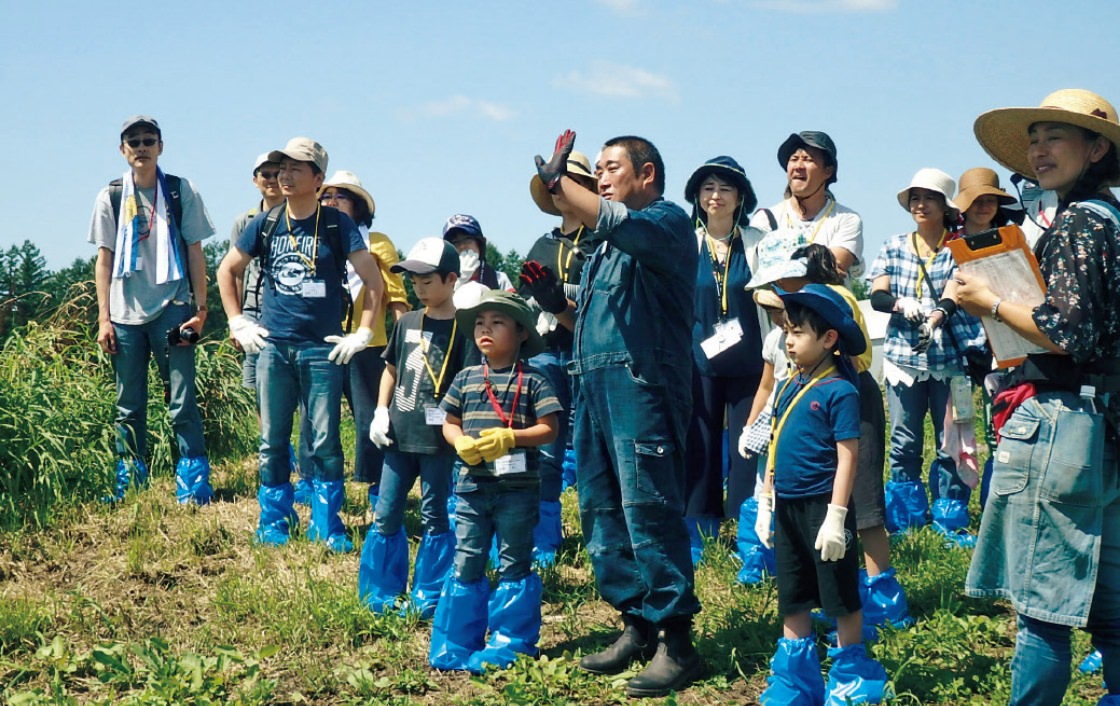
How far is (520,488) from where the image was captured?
4.73 meters

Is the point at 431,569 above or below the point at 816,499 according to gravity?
below

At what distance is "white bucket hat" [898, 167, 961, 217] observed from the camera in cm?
657

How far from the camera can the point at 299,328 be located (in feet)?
20.9

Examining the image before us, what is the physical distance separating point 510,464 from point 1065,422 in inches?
89.6

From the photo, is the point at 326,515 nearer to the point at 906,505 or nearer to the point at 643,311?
the point at 643,311

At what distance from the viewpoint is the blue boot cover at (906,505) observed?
22.3 ft

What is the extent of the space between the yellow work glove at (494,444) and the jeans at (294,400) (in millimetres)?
2083

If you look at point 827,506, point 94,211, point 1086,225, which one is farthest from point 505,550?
point 94,211

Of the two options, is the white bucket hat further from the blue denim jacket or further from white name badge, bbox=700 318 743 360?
the blue denim jacket

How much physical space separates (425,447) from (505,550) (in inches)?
31.2

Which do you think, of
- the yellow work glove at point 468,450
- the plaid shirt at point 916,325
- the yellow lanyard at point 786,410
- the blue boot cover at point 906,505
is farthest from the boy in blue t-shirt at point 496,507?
the blue boot cover at point 906,505

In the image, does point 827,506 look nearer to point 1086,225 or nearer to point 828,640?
point 828,640

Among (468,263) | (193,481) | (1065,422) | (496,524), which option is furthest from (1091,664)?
(193,481)

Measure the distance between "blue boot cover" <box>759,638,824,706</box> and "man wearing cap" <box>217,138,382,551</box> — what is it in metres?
3.10
